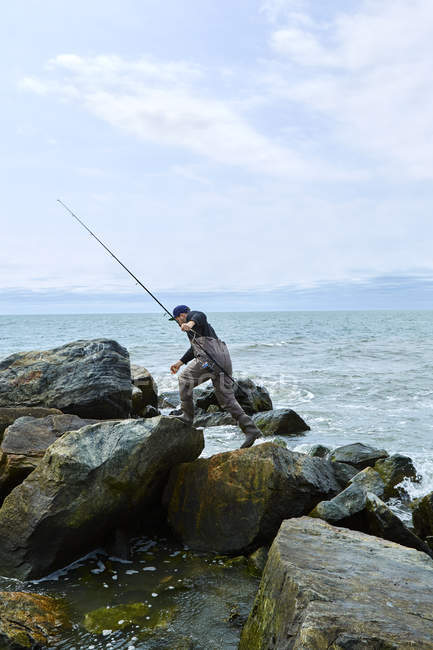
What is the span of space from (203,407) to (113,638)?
10.3m

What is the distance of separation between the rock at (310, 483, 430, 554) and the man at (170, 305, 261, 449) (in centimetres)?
234

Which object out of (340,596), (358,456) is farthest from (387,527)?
(358,456)

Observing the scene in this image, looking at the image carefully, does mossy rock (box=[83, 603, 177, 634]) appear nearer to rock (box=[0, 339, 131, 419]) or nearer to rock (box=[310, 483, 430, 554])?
rock (box=[310, 483, 430, 554])

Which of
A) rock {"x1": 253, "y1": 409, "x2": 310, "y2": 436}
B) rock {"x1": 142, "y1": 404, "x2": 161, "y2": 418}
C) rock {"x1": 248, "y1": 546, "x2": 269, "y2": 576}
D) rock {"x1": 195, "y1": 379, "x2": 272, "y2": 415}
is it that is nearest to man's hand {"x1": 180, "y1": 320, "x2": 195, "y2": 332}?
rock {"x1": 248, "y1": 546, "x2": 269, "y2": 576}

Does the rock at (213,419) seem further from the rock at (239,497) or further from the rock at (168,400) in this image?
the rock at (239,497)

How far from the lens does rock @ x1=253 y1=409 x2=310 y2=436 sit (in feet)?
39.1

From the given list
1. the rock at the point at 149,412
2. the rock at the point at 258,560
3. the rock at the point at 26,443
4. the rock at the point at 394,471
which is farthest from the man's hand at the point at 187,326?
the rock at the point at 149,412

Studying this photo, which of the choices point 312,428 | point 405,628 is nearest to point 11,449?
point 405,628

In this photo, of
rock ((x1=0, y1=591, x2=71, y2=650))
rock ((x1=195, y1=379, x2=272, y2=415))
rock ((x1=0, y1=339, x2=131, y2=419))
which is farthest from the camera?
rock ((x1=195, y1=379, x2=272, y2=415))

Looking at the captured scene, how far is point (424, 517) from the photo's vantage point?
20.2ft

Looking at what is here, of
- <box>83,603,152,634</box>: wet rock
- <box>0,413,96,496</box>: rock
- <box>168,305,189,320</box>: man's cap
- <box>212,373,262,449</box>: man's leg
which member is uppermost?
<box>168,305,189,320</box>: man's cap

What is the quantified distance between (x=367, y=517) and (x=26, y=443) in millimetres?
4079

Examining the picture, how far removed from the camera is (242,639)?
3.68 metres

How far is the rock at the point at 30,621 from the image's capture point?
3650 millimetres
